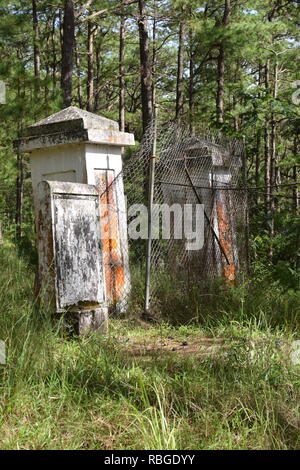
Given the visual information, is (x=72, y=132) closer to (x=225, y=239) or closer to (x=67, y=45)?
(x=225, y=239)

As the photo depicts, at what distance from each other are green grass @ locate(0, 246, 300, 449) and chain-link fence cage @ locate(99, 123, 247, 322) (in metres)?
1.63

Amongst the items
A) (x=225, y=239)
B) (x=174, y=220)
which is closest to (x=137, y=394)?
(x=174, y=220)

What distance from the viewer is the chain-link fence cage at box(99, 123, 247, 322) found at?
5.78 m

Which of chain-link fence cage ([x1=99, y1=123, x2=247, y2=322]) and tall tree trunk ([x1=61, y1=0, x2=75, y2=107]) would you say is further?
tall tree trunk ([x1=61, y1=0, x2=75, y2=107])

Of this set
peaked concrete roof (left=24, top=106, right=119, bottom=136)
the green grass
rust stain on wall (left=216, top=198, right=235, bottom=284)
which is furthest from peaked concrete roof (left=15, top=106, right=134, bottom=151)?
the green grass

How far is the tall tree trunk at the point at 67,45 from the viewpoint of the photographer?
386 inches

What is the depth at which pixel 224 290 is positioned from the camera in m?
5.94

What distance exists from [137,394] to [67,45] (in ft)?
27.4

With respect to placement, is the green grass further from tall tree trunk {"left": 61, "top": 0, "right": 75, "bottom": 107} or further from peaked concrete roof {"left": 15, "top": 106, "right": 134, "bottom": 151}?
tall tree trunk {"left": 61, "top": 0, "right": 75, "bottom": 107}

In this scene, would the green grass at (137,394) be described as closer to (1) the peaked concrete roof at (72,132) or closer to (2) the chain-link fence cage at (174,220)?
(2) the chain-link fence cage at (174,220)

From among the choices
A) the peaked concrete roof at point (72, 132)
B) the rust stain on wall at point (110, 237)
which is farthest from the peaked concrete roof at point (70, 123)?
the rust stain on wall at point (110, 237)

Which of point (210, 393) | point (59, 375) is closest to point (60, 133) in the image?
point (59, 375)

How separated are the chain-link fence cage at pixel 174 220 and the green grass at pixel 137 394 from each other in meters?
1.63

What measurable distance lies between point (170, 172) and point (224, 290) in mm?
1693
